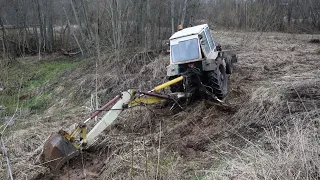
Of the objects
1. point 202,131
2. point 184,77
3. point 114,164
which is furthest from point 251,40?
point 114,164

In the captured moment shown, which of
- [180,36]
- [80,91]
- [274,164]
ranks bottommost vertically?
[80,91]

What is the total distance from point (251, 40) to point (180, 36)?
29.2 feet

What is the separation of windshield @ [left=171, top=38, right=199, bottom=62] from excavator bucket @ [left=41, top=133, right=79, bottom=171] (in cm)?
330

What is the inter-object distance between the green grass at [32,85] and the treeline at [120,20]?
1.36m

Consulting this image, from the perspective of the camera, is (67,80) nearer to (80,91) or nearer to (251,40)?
(80,91)

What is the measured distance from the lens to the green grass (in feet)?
35.2

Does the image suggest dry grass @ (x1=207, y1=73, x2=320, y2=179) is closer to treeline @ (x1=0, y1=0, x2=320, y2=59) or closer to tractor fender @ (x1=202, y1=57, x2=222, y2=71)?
tractor fender @ (x1=202, y1=57, x2=222, y2=71)

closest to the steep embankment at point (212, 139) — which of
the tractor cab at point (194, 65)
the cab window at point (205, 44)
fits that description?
the tractor cab at point (194, 65)

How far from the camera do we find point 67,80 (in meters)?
13.4

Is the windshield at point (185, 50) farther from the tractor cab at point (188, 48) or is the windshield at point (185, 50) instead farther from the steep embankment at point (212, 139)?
the steep embankment at point (212, 139)

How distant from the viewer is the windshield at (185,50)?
24.6ft

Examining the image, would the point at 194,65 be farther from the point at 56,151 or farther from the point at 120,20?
the point at 120,20

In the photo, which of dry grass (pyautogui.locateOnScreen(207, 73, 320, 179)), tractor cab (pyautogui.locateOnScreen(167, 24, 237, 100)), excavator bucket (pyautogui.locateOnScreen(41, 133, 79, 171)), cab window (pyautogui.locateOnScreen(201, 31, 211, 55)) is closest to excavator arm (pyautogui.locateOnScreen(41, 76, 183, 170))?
excavator bucket (pyautogui.locateOnScreen(41, 133, 79, 171))

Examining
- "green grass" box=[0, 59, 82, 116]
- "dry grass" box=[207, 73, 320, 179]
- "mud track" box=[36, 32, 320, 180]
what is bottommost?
"green grass" box=[0, 59, 82, 116]
